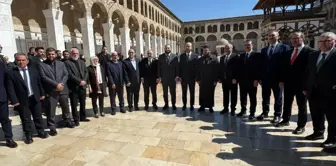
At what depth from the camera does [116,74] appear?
545cm

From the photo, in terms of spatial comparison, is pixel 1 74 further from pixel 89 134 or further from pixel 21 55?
pixel 89 134

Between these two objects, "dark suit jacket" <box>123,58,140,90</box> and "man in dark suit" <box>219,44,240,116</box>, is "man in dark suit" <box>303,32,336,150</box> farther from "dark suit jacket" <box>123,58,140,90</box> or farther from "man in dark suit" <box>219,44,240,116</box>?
"dark suit jacket" <box>123,58,140,90</box>

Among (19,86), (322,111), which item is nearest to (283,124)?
(322,111)

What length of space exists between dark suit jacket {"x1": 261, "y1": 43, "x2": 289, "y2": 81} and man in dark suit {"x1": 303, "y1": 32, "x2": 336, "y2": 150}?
764 mm

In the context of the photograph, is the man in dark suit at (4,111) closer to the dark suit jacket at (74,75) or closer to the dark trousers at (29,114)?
the dark trousers at (29,114)

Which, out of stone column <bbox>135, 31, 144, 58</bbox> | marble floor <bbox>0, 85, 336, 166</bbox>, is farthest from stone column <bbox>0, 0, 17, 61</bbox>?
stone column <bbox>135, 31, 144, 58</bbox>

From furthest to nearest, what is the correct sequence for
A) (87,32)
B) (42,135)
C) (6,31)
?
(87,32)
(6,31)
(42,135)

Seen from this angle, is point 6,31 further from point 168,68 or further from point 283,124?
point 283,124

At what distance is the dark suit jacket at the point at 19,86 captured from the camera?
3586mm

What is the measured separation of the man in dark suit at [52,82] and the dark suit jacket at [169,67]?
2.47 metres

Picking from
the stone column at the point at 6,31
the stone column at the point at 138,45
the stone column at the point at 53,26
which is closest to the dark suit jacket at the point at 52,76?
the stone column at the point at 6,31

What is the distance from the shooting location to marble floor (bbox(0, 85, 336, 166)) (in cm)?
297

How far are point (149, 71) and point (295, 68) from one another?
361 cm

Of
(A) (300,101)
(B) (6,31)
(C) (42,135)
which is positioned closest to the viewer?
(A) (300,101)
